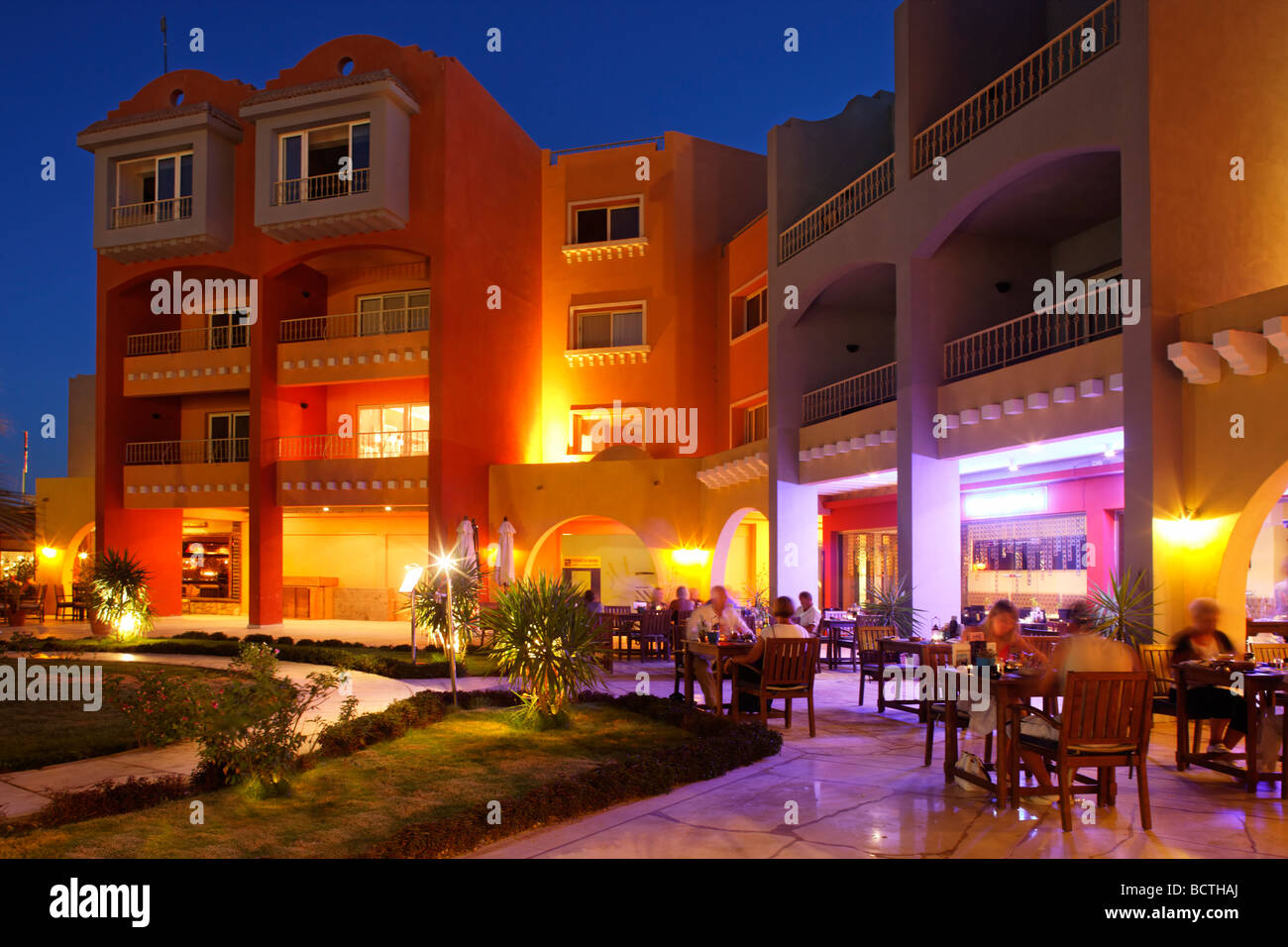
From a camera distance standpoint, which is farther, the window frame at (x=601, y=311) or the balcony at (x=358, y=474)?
the window frame at (x=601, y=311)

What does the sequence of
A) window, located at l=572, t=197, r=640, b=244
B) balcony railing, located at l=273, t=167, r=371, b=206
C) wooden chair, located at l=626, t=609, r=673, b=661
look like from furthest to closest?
window, located at l=572, t=197, r=640, b=244
balcony railing, located at l=273, t=167, r=371, b=206
wooden chair, located at l=626, t=609, r=673, b=661

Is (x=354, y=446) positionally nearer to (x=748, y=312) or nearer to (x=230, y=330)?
(x=230, y=330)

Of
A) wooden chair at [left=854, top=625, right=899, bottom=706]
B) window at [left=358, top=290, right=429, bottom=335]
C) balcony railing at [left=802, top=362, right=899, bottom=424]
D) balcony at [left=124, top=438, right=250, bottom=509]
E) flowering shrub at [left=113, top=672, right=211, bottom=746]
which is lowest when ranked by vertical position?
wooden chair at [left=854, top=625, right=899, bottom=706]

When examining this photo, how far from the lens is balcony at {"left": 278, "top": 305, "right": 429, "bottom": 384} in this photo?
21938 millimetres

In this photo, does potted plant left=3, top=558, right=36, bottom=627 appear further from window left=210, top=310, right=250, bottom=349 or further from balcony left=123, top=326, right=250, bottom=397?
window left=210, top=310, right=250, bottom=349

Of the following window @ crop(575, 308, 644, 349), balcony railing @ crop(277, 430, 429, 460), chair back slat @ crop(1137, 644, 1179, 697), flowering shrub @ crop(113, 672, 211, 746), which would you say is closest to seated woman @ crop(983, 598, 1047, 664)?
chair back slat @ crop(1137, 644, 1179, 697)

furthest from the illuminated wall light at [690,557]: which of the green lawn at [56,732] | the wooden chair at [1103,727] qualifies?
the wooden chair at [1103,727]

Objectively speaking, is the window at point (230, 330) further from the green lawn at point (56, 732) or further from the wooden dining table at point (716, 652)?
the wooden dining table at point (716, 652)

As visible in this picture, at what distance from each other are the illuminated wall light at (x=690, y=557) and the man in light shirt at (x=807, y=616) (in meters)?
7.22

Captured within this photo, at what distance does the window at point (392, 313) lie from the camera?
78.7 ft

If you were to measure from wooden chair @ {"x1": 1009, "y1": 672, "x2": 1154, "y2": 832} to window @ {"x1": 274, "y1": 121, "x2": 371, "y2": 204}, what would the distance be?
63.8 ft
